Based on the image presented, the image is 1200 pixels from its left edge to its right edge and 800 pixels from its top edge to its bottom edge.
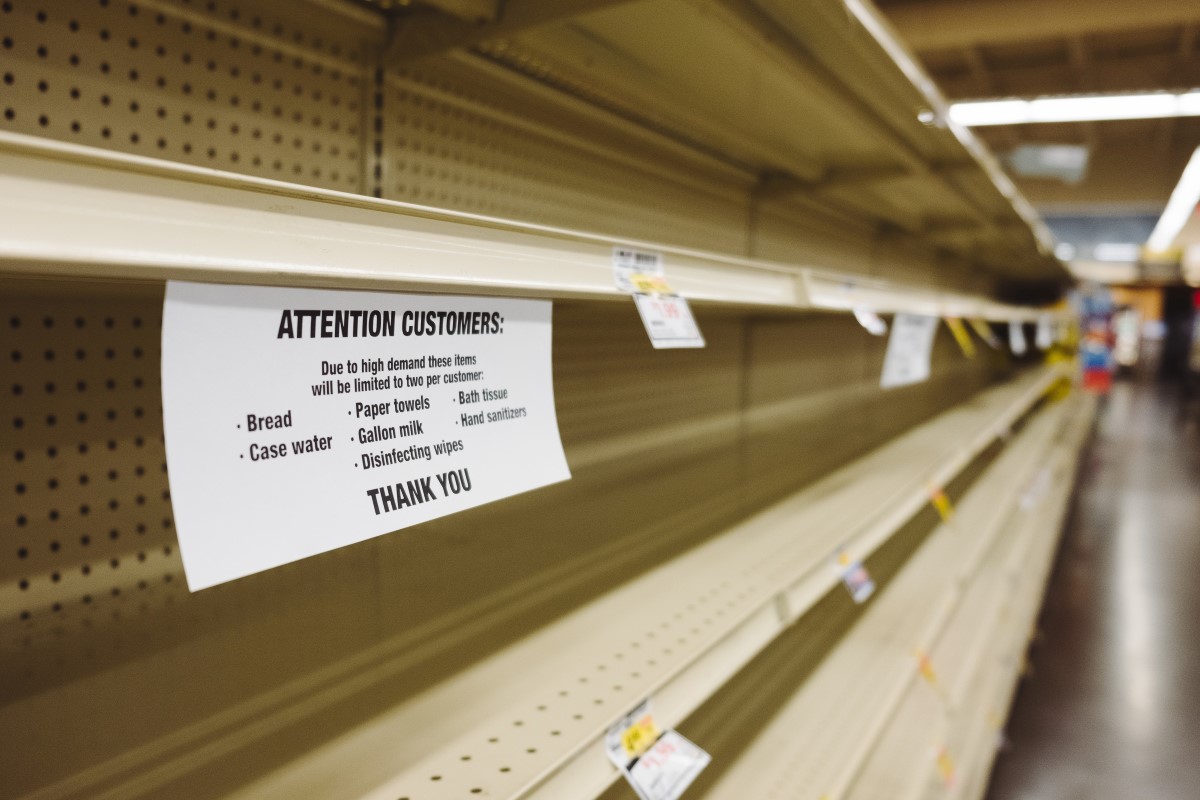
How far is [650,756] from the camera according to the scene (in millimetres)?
849

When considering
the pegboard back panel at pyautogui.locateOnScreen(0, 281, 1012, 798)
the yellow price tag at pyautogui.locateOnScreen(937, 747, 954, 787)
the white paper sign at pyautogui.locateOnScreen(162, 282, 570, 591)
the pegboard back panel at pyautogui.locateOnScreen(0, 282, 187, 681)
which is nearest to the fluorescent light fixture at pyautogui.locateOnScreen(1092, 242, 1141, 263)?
the yellow price tag at pyautogui.locateOnScreen(937, 747, 954, 787)

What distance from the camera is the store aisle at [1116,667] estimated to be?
2623 millimetres

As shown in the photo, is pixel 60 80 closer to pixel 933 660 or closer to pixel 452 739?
pixel 452 739

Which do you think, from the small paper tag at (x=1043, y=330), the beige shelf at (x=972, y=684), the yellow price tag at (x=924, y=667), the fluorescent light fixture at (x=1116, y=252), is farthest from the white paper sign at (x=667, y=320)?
the fluorescent light fixture at (x=1116, y=252)

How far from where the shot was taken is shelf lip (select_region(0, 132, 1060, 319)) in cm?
38

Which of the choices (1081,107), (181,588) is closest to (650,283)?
(181,588)

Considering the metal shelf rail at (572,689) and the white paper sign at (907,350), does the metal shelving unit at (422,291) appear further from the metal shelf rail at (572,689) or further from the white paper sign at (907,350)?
the white paper sign at (907,350)

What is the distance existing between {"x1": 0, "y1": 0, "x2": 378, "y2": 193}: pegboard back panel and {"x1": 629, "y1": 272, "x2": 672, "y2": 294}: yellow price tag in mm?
394

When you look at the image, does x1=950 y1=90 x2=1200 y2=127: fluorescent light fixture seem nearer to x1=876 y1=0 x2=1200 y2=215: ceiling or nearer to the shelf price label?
x1=876 y1=0 x2=1200 y2=215: ceiling

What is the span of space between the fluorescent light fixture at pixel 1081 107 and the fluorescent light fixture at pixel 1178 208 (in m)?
1.07

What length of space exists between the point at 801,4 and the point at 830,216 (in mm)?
1665

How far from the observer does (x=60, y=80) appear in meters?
0.67

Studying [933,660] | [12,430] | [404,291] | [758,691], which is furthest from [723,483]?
[12,430]

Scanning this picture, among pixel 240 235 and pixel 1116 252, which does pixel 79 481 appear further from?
pixel 1116 252
